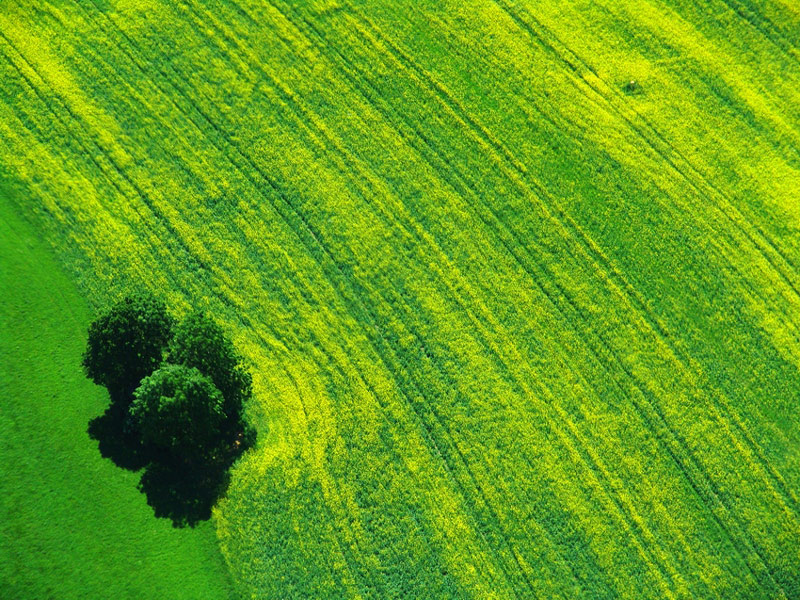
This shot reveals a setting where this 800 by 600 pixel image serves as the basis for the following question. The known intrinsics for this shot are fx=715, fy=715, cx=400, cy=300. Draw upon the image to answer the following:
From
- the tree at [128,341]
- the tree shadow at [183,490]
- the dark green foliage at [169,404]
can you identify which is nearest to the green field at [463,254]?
the tree shadow at [183,490]

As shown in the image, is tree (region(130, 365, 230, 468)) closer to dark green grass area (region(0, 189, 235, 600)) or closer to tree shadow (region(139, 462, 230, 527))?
tree shadow (region(139, 462, 230, 527))

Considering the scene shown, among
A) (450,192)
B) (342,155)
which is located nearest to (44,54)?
(342,155)

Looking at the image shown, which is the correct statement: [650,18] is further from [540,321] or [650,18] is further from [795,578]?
[795,578]

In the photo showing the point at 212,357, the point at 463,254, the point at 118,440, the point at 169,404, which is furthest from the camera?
the point at 463,254

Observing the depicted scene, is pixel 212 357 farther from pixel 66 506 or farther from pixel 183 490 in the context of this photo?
pixel 66 506

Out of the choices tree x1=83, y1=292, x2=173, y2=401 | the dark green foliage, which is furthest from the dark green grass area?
tree x1=83, y1=292, x2=173, y2=401

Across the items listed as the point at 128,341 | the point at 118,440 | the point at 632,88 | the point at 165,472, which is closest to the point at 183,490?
the point at 165,472
